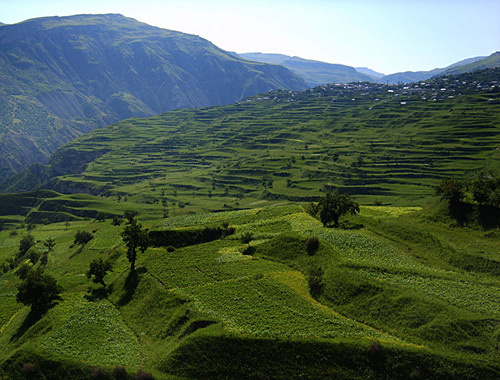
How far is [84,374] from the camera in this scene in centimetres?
6156

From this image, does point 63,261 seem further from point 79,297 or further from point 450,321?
point 450,321

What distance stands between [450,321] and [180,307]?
48021mm

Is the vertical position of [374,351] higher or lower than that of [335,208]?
lower

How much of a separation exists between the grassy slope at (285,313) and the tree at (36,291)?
11.6 feet

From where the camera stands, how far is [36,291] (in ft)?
271

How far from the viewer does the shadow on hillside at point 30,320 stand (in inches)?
3066

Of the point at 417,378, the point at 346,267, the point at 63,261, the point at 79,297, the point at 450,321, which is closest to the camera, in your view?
the point at 417,378

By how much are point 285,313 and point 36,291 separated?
57.3m

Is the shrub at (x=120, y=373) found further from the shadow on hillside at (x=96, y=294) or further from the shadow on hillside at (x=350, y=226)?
the shadow on hillside at (x=350, y=226)

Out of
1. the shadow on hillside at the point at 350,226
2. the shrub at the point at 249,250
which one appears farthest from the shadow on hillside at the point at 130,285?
the shadow on hillside at the point at 350,226

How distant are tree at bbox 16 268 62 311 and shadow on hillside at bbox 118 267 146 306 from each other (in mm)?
16197

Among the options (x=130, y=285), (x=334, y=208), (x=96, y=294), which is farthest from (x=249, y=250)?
(x=96, y=294)

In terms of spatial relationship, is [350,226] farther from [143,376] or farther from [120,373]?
[120,373]

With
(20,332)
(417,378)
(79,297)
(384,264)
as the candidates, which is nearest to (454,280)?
(384,264)
